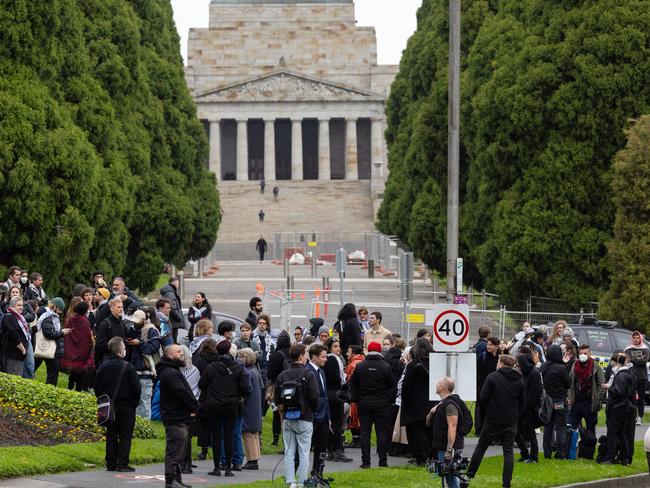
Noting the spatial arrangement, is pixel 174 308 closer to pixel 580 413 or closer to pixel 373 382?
pixel 373 382

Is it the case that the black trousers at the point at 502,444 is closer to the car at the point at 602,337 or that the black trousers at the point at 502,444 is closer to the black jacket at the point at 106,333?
the black jacket at the point at 106,333

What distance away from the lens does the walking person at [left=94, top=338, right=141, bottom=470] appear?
19547 millimetres

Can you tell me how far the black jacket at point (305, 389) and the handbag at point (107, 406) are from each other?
6.83 feet

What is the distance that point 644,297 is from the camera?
3728cm

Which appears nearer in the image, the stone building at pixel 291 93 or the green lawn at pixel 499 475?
the green lawn at pixel 499 475

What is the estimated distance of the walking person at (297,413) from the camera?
61.2 ft

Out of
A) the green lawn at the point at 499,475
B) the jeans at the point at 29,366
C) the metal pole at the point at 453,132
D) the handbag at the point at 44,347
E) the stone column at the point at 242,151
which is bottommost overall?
the green lawn at the point at 499,475

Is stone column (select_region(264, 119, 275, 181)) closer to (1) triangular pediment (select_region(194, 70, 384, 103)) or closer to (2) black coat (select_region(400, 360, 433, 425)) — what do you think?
(1) triangular pediment (select_region(194, 70, 384, 103))

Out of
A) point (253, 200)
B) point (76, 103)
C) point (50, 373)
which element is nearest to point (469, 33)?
point (76, 103)

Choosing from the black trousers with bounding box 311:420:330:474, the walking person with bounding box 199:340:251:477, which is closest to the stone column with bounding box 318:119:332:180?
the black trousers with bounding box 311:420:330:474

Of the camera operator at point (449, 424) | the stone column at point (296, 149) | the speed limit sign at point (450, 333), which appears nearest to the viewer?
the camera operator at point (449, 424)

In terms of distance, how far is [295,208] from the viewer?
10144 centimetres

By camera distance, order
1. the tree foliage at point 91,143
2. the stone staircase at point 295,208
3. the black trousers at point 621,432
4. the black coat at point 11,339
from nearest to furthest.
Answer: the black trousers at point 621,432 < the black coat at point 11,339 < the tree foliage at point 91,143 < the stone staircase at point 295,208

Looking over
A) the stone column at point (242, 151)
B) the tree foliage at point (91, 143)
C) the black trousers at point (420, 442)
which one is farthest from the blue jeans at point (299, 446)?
the stone column at point (242, 151)
